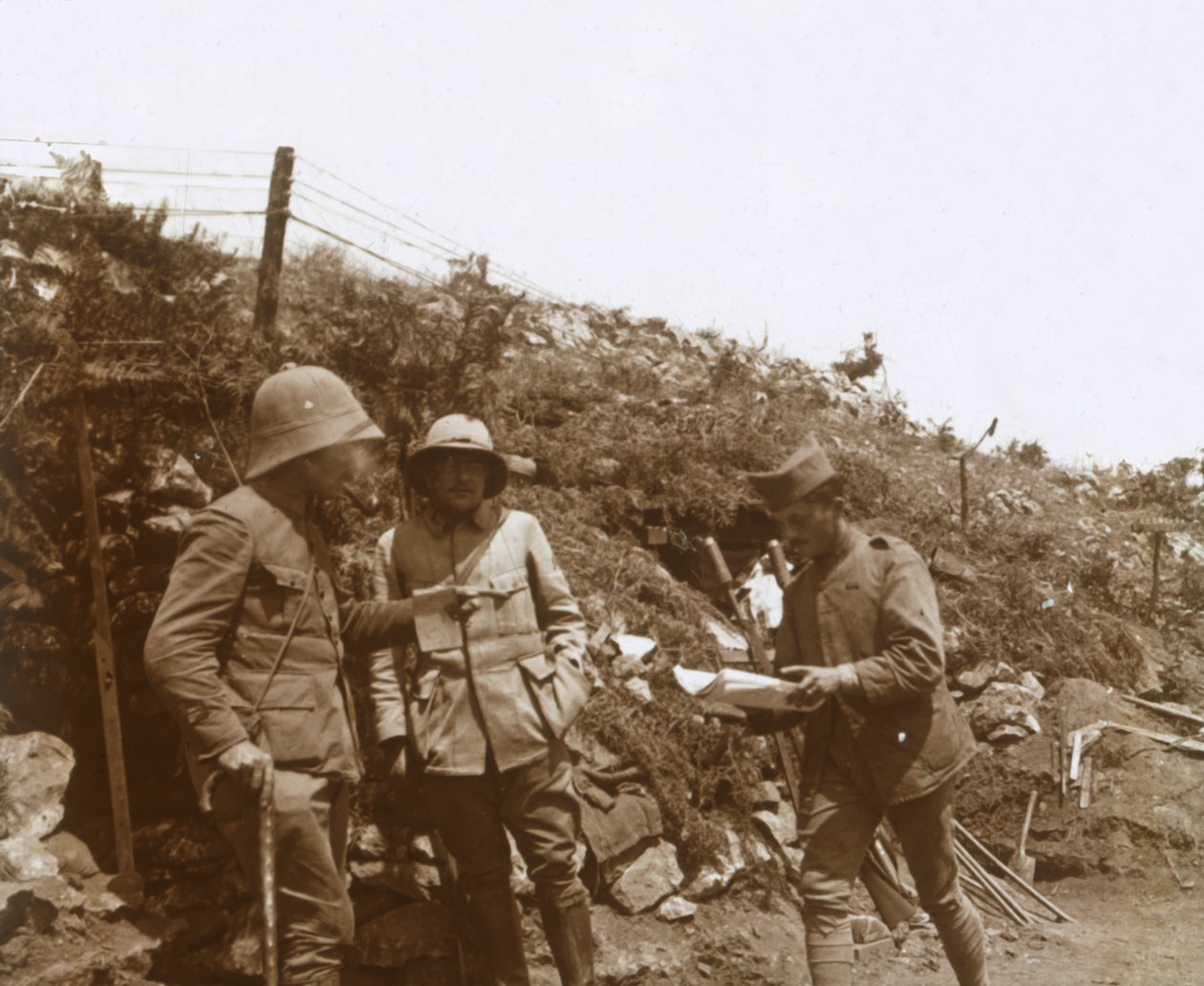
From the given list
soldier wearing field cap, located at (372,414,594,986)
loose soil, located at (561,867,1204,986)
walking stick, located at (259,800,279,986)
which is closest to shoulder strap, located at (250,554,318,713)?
walking stick, located at (259,800,279,986)

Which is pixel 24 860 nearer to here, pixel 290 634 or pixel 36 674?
pixel 36 674

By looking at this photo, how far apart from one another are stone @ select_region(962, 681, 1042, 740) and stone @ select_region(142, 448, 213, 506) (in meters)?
6.25

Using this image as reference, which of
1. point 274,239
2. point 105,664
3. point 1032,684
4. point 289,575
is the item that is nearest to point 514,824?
point 289,575

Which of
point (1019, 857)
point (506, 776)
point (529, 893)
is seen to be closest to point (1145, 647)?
point (1019, 857)

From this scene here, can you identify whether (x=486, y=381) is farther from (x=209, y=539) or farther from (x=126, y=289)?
(x=209, y=539)

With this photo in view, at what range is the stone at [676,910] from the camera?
543 cm

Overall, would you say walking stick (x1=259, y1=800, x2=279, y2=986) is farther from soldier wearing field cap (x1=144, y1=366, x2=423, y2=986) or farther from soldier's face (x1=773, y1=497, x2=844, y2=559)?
soldier's face (x1=773, y1=497, x2=844, y2=559)

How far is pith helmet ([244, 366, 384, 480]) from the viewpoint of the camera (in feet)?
10.9

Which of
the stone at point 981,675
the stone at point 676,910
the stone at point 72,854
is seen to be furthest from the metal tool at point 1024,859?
the stone at point 72,854

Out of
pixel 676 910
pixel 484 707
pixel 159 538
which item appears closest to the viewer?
pixel 484 707

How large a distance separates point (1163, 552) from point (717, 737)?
8.14 meters

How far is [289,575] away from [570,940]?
6.03ft

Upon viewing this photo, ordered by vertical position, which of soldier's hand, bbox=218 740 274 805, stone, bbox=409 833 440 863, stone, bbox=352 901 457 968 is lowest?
stone, bbox=352 901 457 968

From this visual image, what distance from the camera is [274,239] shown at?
274 inches
